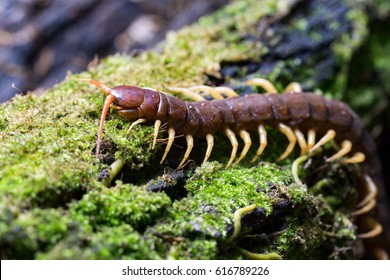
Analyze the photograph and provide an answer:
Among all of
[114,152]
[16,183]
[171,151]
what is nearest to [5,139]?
[16,183]

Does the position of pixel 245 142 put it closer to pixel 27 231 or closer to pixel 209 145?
pixel 209 145

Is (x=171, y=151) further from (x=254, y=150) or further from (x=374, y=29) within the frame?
(x=374, y=29)

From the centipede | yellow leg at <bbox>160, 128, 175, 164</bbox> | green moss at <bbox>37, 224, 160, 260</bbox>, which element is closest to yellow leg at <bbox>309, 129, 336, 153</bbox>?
the centipede

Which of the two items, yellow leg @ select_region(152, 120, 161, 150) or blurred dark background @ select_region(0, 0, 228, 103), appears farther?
blurred dark background @ select_region(0, 0, 228, 103)

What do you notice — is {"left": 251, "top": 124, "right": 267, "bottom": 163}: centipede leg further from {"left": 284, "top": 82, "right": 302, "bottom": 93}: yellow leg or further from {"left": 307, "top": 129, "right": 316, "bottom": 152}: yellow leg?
{"left": 284, "top": 82, "right": 302, "bottom": 93}: yellow leg

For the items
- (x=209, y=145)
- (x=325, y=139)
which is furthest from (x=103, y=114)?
(x=325, y=139)

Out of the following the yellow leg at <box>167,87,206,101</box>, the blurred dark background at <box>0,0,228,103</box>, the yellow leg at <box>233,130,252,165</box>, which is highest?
the blurred dark background at <box>0,0,228,103</box>

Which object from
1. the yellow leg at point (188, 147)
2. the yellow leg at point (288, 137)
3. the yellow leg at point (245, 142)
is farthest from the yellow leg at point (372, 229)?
the yellow leg at point (188, 147)
